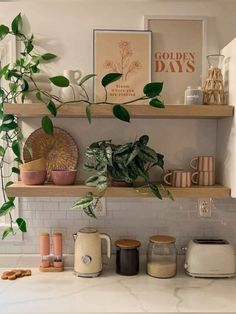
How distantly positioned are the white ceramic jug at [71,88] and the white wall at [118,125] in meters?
0.13

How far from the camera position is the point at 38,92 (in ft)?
5.90

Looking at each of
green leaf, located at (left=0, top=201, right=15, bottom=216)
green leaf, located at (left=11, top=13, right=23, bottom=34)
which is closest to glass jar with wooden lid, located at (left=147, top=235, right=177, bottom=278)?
green leaf, located at (left=0, top=201, right=15, bottom=216)

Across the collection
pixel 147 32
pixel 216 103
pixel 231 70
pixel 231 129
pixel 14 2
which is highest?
pixel 14 2

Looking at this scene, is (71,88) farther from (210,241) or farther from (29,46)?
(210,241)

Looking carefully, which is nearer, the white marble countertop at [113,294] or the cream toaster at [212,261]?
the white marble countertop at [113,294]

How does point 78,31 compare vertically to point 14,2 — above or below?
below

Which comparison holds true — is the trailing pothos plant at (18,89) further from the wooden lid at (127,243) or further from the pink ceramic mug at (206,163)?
the wooden lid at (127,243)

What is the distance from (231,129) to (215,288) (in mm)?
760

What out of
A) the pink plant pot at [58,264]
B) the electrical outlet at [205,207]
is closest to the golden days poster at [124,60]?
the electrical outlet at [205,207]

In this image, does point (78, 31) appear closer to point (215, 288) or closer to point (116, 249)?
point (116, 249)

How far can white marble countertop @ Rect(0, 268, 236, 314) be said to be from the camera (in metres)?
1.53

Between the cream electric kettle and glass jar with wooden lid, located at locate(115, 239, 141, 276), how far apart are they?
11 cm

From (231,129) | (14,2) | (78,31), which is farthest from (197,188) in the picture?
(14,2)

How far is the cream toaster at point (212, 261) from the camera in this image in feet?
6.06
